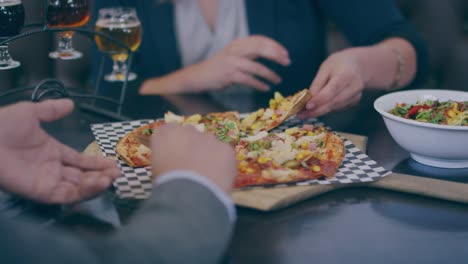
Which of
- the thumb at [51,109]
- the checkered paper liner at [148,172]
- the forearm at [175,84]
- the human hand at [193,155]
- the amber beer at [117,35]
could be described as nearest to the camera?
the human hand at [193,155]

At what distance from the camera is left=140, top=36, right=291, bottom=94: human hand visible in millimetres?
1788

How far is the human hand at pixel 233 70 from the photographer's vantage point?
1.79m

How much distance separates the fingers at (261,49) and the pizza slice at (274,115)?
0.28 meters

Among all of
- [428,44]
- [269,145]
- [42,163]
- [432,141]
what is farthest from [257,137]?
[428,44]

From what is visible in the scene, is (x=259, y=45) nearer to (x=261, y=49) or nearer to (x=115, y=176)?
(x=261, y=49)

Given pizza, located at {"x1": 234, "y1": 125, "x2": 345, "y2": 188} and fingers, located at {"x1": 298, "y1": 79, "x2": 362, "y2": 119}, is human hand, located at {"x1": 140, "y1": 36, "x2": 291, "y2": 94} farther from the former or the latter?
pizza, located at {"x1": 234, "y1": 125, "x2": 345, "y2": 188}

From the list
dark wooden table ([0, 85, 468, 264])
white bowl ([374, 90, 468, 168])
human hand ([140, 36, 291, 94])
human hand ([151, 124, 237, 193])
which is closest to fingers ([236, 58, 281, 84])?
human hand ([140, 36, 291, 94])

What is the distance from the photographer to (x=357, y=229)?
3.12 ft

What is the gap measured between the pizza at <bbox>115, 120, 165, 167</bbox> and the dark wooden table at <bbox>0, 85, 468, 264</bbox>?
0.26 metres

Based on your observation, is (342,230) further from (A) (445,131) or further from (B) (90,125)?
(B) (90,125)

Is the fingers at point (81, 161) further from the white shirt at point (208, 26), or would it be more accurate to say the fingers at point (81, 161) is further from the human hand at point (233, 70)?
the white shirt at point (208, 26)

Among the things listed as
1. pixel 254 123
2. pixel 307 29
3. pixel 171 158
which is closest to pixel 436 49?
pixel 307 29

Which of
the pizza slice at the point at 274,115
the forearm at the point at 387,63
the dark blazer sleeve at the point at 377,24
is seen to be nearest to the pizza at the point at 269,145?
the pizza slice at the point at 274,115

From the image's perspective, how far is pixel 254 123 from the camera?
1480 millimetres
